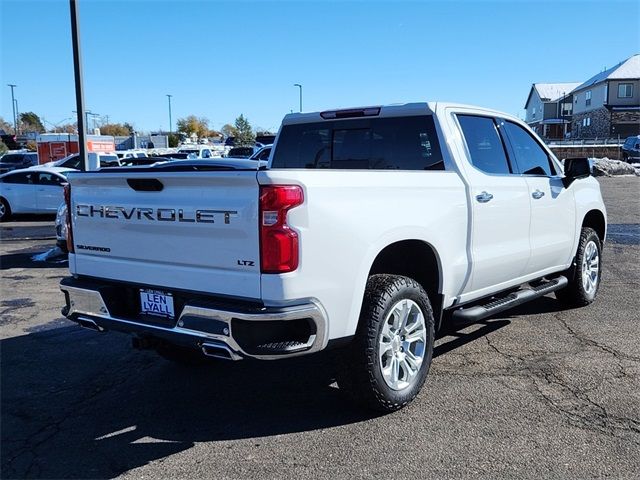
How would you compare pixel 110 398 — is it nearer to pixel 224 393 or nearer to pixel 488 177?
pixel 224 393

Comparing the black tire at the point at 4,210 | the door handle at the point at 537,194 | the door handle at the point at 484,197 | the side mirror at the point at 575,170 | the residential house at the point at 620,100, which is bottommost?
the black tire at the point at 4,210

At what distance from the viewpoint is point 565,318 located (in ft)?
21.1

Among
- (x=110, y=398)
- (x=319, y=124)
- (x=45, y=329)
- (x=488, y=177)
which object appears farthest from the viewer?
(x=45, y=329)

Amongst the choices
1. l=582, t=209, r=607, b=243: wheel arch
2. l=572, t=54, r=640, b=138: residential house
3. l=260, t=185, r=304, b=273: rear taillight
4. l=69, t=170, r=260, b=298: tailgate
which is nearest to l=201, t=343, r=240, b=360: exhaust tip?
l=69, t=170, r=260, b=298: tailgate

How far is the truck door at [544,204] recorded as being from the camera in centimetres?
565

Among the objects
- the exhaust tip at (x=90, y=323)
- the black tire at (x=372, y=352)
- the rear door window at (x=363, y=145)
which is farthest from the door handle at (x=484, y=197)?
the exhaust tip at (x=90, y=323)

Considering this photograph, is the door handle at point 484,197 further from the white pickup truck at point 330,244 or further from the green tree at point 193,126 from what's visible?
the green tree at point 193,126

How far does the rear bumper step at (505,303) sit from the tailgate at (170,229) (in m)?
2.03

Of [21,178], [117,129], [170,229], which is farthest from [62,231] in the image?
[117,129]

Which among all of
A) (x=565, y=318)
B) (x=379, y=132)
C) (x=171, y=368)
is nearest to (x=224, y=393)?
(x=171, y=368)

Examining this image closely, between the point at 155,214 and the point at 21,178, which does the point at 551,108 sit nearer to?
the point at 21,178

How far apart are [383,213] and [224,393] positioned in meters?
1.88

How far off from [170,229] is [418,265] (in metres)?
1.89

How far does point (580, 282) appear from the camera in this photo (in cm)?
665
